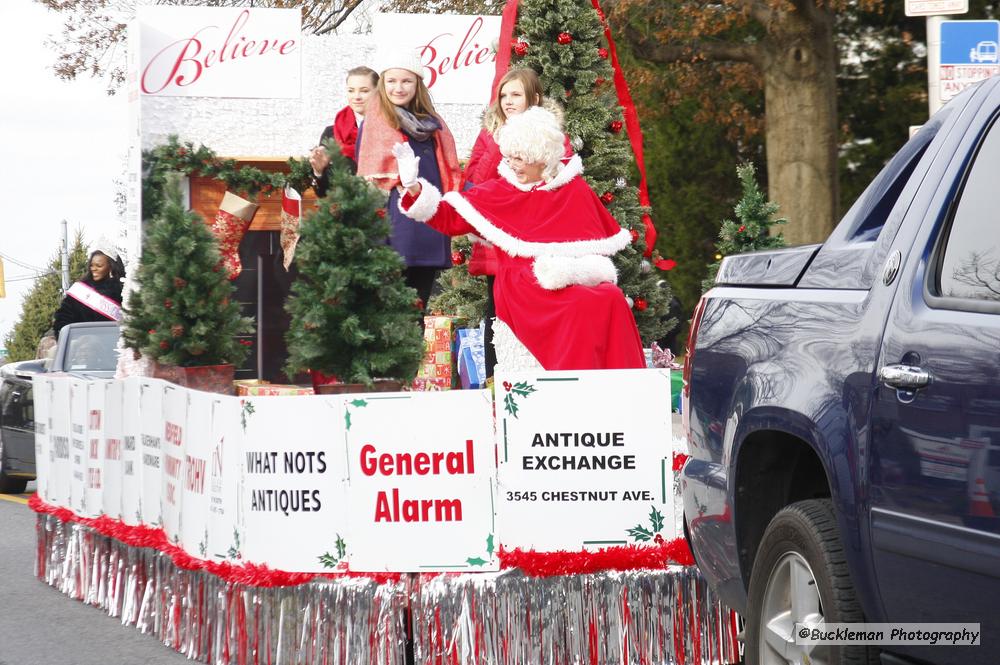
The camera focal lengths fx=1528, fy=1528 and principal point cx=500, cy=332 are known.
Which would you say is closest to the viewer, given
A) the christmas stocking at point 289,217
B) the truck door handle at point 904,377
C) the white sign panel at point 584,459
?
the truck door handle at point 904,377

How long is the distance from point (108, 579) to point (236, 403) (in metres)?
2.17

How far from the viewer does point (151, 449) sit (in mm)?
7117

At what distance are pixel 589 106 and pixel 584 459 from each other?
6.63 meters

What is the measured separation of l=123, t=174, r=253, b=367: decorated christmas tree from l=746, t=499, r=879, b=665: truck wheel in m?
4.68

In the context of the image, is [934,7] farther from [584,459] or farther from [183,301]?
[183,301]

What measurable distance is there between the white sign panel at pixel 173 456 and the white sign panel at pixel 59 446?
1.70 meters

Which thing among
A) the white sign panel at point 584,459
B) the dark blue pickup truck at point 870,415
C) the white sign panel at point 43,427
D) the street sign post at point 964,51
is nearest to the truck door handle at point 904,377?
the dark blue pickup truck at point 870,415

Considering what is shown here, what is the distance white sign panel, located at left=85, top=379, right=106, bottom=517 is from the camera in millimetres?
7867

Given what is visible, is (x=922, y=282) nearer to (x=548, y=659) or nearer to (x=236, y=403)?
(x=548, y=659)

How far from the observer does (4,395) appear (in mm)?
14320

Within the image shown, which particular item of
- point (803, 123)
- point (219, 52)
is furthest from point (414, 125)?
point (803, 123)

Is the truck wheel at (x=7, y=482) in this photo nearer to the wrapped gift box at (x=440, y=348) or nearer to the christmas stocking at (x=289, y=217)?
the christmas stocking at (x=289, y=217)

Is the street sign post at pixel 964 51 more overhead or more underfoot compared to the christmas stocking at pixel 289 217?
more overhead

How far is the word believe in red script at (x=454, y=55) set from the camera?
13.7 m
